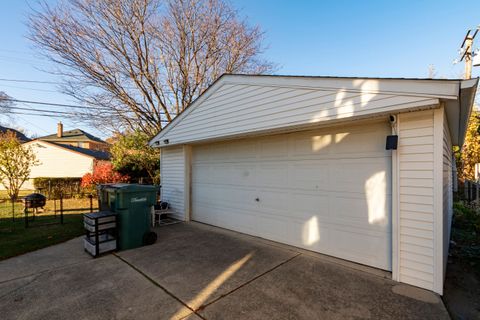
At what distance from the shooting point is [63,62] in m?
9.75

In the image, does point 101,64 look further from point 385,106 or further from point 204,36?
point 385,106

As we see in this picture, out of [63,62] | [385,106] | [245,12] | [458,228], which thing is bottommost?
[458,228]

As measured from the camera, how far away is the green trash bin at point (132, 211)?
410 centimetres

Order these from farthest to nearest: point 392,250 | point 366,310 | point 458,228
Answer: point 458,228, point 392,250, point 366,310

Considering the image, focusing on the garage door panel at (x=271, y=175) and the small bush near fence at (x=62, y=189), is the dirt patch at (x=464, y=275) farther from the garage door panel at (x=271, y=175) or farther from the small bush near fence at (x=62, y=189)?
the small bush near fence at (x=62, y=189)

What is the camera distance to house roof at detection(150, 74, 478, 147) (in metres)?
2.64

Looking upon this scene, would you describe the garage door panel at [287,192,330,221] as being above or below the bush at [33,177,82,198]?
above

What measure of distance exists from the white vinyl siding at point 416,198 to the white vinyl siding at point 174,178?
5.37 metres

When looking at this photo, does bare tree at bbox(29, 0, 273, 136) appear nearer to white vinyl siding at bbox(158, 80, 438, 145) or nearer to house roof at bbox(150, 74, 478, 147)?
white vinyl siding at bbox(158, 80, 438, 145)

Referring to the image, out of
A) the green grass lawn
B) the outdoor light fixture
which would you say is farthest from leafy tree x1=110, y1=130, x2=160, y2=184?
the outdoor light fixture

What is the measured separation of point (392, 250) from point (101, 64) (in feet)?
41.2

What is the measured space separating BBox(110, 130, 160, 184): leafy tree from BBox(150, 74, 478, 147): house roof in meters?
5.68

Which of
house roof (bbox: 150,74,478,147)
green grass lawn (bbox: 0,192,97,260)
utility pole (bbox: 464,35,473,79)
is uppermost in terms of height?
utility pole (bbox: 464,35,473,79)

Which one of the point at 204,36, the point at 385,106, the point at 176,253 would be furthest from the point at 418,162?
the point at 204,36
